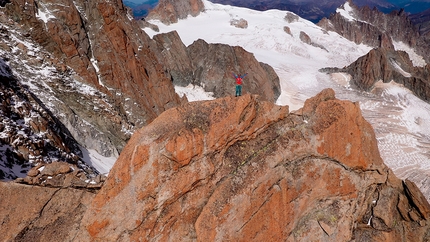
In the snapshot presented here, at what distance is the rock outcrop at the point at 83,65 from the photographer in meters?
22.5

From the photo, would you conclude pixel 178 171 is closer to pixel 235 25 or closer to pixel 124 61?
pixel 124 61

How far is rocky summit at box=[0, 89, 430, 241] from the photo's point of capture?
28.8 feet

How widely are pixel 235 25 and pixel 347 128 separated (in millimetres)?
93823

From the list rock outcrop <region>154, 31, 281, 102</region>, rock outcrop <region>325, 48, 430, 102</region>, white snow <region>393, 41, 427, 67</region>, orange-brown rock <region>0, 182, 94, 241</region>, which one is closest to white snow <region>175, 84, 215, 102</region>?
rock outcrop <region>154, 31, 281, 102</region>

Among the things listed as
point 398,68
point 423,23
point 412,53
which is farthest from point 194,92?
point 423,23

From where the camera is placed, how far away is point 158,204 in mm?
8766

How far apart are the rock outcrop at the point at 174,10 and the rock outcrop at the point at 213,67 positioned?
3952cm

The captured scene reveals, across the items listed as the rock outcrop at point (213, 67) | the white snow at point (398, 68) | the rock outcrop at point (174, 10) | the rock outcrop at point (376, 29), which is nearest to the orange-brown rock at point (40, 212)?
the rock outcrop at point (213, 67)

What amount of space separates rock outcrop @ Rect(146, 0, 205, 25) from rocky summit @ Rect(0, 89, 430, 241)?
288 ft

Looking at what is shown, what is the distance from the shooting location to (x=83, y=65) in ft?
86.7

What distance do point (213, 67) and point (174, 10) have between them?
49.0 meters

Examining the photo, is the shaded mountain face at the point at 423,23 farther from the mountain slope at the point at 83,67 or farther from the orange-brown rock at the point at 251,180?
the orange-brown rock at the point at 251,180

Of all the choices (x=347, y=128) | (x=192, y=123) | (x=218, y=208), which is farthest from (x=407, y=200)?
(x=192, y=123)

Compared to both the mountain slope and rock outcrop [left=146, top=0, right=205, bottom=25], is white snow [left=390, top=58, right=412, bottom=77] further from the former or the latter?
rock outcrop [left=146, top=0, right=205, bottom=25]
